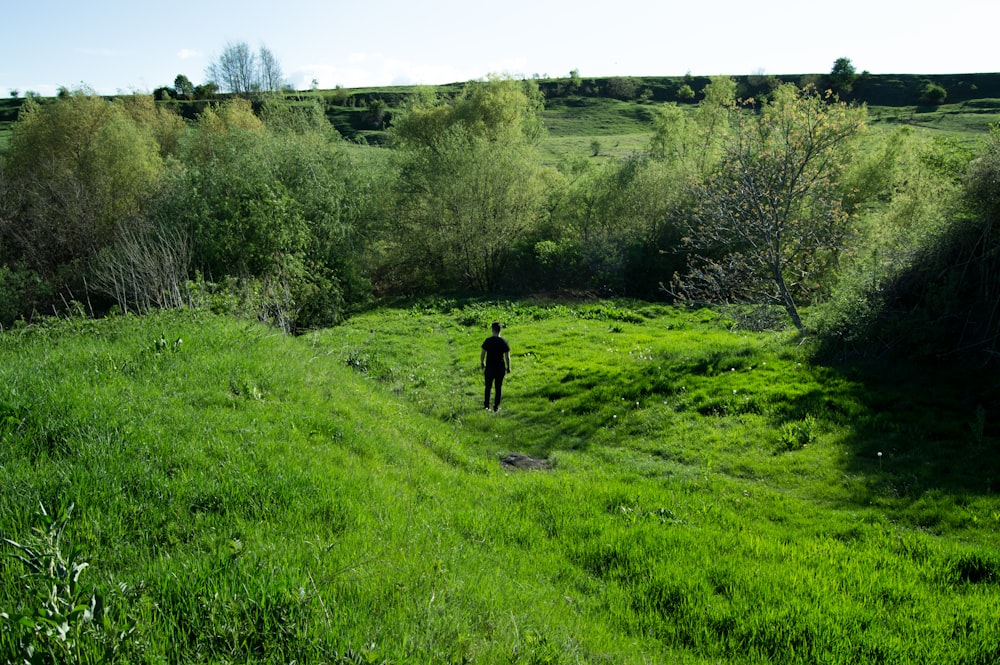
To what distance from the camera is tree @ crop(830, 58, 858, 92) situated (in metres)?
111

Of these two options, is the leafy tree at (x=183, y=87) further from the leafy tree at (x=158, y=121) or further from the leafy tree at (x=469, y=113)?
the leafy tree at (x=469, y=113)

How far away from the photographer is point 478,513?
6.70 metres

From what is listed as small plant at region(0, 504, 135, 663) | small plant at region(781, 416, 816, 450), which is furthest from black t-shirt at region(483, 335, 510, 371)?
small plant at region(0, 504, 135, 663)

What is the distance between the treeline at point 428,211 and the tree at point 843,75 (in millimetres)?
87387

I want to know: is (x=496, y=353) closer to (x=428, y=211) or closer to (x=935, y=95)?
(x=428, y=211)

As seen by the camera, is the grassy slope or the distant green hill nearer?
the grassy slope

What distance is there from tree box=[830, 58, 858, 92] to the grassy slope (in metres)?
127

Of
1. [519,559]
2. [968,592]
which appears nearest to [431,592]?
[519,559]

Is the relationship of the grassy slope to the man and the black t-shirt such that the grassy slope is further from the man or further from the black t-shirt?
the black t-shirt

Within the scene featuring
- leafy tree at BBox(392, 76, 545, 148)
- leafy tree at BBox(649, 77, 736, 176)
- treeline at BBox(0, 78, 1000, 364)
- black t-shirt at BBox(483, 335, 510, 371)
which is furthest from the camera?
leafy tree at BBox(392, 76, 545, 148)

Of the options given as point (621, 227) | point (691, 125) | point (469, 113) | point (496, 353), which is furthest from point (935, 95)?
point (496, 353)

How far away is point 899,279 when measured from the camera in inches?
498

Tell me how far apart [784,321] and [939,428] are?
7.82 metres

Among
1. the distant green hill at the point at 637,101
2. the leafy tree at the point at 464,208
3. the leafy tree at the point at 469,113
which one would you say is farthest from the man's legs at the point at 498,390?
the distant green hill at the point at 637,101
